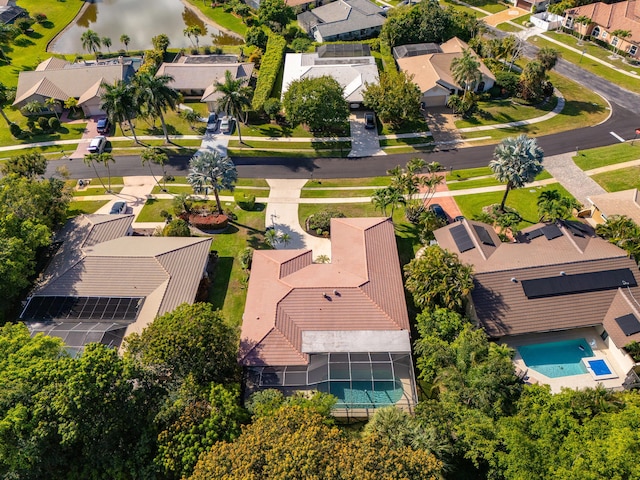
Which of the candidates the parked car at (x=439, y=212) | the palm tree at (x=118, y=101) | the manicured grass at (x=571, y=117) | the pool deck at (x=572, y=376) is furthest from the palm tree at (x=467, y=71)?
the palm tree at (x=118, y=101)

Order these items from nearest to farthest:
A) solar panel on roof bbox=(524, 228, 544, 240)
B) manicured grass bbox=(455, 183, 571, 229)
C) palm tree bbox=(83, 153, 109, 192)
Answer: solar panel on roof bbox=(524, 228, 544, 240) → manicured grass bbox=(455, 183, 571, 229) → palm tree bbox=(83, 153, 109, 192)

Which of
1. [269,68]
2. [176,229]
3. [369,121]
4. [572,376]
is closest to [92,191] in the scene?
[176,229]

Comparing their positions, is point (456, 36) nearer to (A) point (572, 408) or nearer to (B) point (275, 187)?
(B) point (275, 187)

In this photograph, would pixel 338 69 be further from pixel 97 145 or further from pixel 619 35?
pixel 619 35

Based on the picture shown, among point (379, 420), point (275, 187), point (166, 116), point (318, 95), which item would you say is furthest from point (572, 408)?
point (166, 116)

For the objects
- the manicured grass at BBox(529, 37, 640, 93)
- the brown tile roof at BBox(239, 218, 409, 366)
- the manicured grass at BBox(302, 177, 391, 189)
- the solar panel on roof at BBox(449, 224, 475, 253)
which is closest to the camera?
the brown tile roof at BBox(239, 218, 409, 366)

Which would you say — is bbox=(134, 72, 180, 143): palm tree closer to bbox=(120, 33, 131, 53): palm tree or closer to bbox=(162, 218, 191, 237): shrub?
bbox=(162, 218, 191, 237): shrub

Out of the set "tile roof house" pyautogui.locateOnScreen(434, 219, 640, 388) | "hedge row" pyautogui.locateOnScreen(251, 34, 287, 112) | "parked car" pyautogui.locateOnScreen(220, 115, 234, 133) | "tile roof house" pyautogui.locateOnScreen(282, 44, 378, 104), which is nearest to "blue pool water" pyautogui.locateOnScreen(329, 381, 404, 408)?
"tile roof house" pyautogui.locateOnScreen(434, 219, 640, 388)

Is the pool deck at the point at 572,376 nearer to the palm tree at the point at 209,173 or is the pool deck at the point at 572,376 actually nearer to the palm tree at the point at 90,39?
the palm tree at the point at 209,173
